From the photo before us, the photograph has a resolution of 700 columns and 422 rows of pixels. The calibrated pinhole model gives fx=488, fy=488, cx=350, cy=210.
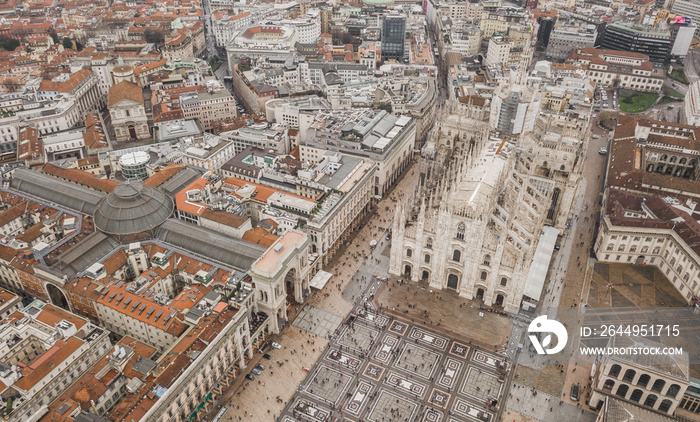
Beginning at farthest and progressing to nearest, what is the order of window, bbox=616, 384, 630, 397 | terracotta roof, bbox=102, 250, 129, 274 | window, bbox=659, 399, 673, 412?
terracotta roof, bbox=102, 250, 129, 274
window, bbox=616, 384, 630, 397
window, bbox=659, 399, 673, 412

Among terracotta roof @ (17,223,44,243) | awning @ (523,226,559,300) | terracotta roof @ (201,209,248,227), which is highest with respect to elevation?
terracotta roof @ (201,209,248,227)

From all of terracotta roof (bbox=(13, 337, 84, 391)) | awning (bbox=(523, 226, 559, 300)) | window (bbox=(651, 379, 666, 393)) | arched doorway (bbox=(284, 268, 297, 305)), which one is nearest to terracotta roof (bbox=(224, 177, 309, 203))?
arched doorway (bbox=(284, 268, 297, 305))

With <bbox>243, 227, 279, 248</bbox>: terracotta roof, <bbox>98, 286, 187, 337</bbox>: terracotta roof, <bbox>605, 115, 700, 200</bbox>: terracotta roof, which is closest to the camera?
<bbox>98, 286, 187, 337</bbox>: terracotta roof

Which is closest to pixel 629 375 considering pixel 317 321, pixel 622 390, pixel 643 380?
pixel 643 380

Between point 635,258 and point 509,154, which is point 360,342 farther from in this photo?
point 635,258

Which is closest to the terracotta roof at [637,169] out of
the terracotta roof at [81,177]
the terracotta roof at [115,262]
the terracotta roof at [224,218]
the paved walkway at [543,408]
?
the paved walkway at [543,408]

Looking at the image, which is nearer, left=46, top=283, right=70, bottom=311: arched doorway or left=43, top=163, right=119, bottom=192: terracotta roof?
left=46, top=283, right=70, bottom=311: arched doorway

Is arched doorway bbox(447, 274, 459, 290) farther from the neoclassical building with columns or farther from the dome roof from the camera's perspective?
Result: the dome roof
